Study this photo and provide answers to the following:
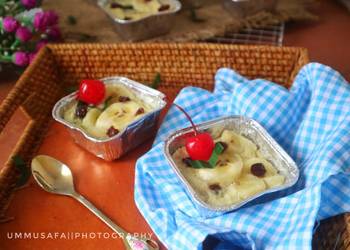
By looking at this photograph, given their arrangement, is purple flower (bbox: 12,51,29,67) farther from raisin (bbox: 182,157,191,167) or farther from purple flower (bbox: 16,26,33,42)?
raisin (bbox: 182,157,191,167)

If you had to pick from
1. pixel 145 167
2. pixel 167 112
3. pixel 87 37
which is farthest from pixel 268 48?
pixel 87 37

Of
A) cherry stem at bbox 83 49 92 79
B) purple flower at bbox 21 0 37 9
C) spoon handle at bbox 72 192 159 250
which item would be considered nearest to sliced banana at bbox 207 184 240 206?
spoon handle at bbox 72 192 159 250

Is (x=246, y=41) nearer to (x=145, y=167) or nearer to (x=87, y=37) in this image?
(x=87, y=37)

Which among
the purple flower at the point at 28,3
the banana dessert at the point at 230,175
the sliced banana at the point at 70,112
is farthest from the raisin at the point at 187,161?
the purple flower at the point at 28,3

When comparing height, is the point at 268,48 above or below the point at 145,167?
above

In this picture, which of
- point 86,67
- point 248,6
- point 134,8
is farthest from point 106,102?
point 248,6

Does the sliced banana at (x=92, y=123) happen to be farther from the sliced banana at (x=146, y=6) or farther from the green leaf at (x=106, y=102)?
the sliced banana at (x=146, y=6)

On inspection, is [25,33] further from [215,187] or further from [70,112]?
[215,187]
